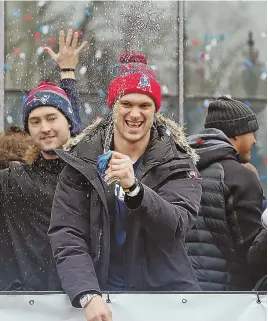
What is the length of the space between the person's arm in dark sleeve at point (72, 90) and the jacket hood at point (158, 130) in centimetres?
63

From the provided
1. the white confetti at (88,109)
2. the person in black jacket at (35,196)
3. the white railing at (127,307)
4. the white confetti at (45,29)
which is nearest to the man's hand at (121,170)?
the white railing at (127,307)

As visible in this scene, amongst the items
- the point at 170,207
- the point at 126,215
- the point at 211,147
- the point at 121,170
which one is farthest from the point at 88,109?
the point at 121,170

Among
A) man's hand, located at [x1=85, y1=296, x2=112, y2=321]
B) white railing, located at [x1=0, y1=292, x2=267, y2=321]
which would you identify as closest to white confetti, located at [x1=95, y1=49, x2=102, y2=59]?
white railing, located at [x1=0, y1=292, x2=267, y2=321]

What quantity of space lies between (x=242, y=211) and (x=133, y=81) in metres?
0.94

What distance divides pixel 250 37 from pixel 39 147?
3.25 metres

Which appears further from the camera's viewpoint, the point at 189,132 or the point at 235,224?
the point at 189,132

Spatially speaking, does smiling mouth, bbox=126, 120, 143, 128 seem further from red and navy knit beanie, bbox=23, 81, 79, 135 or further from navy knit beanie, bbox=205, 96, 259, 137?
navy knit beanie, bbox=205, 96, 259, 137

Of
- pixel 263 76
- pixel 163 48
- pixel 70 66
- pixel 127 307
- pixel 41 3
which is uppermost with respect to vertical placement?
pixel 41 3

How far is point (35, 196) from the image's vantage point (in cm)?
400

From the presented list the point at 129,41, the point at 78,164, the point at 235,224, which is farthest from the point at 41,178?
the point at 129,41

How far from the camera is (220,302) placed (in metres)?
3.46

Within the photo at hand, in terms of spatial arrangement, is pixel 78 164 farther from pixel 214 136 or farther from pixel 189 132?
pixel 189 132

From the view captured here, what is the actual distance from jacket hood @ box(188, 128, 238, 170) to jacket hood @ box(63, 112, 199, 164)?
587 mm

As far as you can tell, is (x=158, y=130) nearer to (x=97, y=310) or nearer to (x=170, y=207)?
(x=170, y=207)
